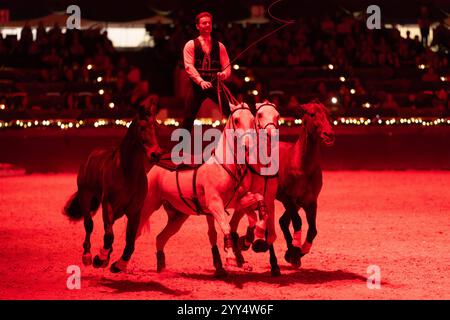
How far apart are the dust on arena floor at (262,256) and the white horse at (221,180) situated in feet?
2.24

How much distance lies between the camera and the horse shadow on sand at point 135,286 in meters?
9.30

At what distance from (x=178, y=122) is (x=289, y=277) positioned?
11657 millimetres

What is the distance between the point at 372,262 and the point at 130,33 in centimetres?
1797

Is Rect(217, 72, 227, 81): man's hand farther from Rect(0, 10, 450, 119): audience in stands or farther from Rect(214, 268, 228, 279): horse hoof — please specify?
Rect(0, 10, 450, 119): audience in stands

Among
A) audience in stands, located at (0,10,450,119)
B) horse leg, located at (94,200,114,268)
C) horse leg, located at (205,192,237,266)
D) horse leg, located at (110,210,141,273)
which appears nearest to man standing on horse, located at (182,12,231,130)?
horse leg, located at (205,192,237,266)

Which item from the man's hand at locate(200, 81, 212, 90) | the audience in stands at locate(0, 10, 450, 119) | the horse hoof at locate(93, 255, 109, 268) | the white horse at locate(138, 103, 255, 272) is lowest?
the horse hoof at locate(93, 255, 109, 268)

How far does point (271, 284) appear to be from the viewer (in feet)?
31.7

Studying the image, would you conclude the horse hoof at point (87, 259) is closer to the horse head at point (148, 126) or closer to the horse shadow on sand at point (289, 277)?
the horse shadow on sand at point (289, 277)

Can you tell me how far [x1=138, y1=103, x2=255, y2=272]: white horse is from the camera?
946cm

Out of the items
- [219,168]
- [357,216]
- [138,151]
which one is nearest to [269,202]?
[219,168]

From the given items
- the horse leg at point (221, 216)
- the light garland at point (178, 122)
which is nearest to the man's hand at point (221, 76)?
the horse leg at point (221, 216)

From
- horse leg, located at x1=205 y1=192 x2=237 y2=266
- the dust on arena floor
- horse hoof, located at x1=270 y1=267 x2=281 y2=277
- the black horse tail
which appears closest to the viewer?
the dust on arena floor

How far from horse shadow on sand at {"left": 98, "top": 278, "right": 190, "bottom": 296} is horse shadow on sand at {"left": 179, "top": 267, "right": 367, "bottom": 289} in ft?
1.88
